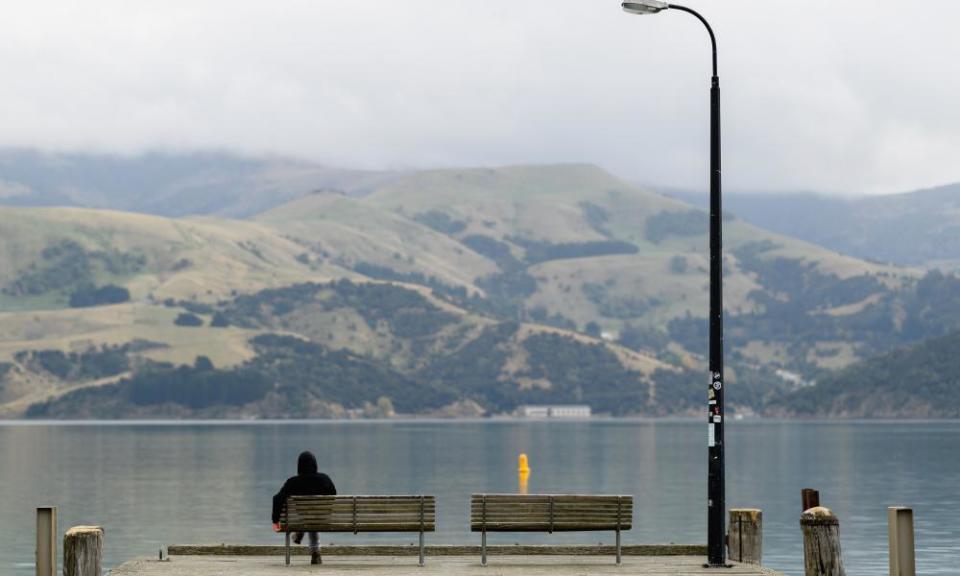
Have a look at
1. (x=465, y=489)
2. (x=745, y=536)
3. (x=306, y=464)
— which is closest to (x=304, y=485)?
(x=306, y=464)

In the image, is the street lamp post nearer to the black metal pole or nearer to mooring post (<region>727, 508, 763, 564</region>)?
the black metal pole

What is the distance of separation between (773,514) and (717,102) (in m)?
62.7

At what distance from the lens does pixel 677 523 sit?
85938 mm

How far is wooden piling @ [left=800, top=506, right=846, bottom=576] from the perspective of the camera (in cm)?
2931

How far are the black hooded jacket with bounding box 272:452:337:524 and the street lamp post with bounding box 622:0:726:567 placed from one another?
763cm

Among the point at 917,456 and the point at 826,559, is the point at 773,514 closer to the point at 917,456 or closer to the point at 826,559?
the point at 826,559

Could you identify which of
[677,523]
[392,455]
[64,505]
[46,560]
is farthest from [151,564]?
[392,455]

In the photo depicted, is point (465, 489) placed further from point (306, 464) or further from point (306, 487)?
point (306, 464)

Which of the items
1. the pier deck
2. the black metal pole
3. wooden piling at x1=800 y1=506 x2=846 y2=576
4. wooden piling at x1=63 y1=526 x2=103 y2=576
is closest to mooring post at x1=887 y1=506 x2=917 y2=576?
wooden piling at x1=800 y1=506 x2=846 y2=576

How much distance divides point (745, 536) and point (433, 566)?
7183mm

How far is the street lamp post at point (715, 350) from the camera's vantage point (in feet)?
106

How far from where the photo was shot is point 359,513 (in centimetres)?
3189

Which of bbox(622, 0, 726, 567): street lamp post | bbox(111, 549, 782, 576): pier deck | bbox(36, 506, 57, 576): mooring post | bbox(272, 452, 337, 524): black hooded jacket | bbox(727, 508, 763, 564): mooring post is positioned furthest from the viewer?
bbox(727, 508, 763, 564): mooring post

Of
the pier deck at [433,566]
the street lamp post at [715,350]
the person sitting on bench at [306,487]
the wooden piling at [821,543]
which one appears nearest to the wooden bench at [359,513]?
the pier deck at [433,566]
